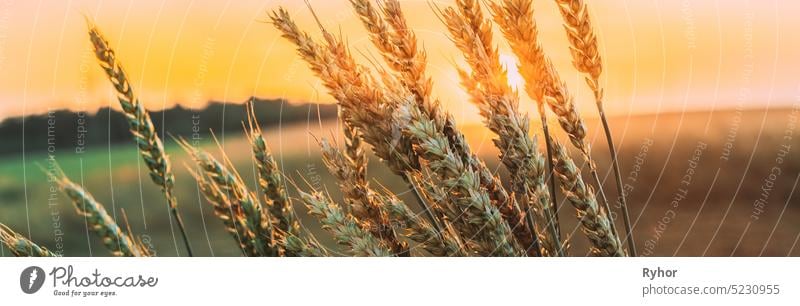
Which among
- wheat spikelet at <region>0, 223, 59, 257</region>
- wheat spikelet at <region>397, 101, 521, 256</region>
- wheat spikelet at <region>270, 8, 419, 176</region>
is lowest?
wheat spikelet at <region>0, 223, 59, 257</region>

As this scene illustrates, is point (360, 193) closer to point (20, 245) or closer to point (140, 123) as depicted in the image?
point (140, 123)

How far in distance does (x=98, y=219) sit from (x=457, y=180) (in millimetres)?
513

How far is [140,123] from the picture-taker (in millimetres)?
1174

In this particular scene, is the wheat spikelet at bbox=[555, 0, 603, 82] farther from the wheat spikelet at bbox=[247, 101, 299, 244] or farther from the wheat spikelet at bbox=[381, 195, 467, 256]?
the wheat spikelet at bbox=[247, 101, 299, 244]

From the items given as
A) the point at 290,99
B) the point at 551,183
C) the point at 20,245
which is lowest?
the point at 20,245

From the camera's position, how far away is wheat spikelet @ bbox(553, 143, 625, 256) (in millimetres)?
1124

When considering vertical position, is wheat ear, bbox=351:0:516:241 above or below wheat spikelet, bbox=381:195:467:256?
above

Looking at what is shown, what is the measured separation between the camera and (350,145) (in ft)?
3.71

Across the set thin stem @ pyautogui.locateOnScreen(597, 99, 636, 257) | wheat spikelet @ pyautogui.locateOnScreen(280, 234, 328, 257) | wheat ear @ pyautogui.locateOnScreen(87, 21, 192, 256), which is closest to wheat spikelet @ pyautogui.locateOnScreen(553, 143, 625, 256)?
thin stem @ pyautogui.locateOnScreen(597, 99, 636, 257)

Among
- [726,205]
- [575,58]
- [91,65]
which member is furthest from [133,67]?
[726,205]

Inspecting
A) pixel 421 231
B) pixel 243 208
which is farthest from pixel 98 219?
pixel 421 231

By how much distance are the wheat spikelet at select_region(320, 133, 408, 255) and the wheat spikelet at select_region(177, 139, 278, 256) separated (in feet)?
0.39

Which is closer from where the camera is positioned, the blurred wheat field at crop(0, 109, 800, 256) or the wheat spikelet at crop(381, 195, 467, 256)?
the wheat spikelet at crop(381, 195, 467, 256)
